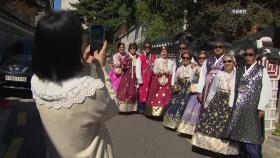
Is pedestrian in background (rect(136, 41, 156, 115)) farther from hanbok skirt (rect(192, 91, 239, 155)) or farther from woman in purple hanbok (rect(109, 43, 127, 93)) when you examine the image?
hanbok skirt (rect(192, 91, 239, 155))

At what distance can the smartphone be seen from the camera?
9.27ft

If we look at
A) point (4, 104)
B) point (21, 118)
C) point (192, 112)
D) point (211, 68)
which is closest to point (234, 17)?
point (192, 112)

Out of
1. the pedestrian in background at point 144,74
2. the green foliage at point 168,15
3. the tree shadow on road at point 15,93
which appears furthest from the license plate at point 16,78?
the green foliage at point 168,15

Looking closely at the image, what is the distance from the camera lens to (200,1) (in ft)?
47.3

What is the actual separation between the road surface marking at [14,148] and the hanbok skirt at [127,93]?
154 inches

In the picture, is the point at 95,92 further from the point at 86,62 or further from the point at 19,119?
the point at 19,119

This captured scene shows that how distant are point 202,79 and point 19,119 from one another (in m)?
4.19

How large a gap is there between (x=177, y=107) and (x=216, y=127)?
2231 mm

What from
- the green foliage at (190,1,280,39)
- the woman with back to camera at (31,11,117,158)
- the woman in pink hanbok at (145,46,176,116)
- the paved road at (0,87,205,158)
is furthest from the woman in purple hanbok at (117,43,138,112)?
the woman with back to camera at (31,11,117,158)

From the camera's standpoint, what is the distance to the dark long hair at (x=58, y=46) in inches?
98.2

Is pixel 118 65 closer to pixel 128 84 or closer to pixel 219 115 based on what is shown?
pixel 128 84

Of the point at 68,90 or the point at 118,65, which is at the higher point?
the point at 118,65

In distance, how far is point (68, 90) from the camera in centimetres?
259

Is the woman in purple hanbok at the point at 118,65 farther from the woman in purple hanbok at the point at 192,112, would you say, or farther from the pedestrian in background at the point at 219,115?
the pedestrian in background at the point at 219,115
